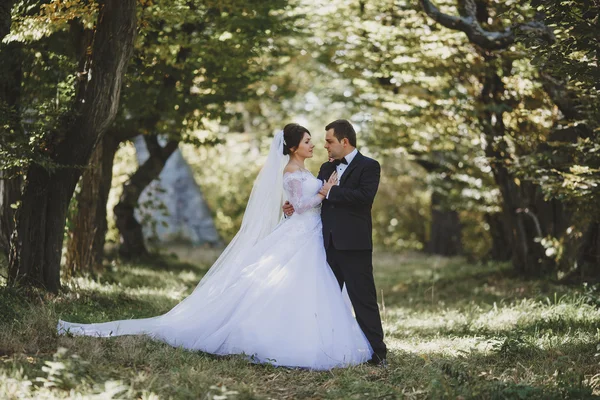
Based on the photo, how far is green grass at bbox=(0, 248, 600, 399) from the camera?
4957 millimetres

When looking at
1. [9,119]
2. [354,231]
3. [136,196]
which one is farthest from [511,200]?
[9,119]

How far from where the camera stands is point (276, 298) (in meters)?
6.33

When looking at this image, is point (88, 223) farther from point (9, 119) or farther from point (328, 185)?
point (328, 185)

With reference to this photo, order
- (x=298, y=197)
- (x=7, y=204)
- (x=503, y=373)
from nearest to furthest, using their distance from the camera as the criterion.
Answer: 1. (x=503, y=373)
2. (x=298, y=197)
3. (x=7, y=204)

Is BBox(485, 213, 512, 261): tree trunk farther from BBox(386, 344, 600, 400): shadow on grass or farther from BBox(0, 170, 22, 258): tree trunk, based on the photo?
BBox(0, 170, 22, 258): tree trunk

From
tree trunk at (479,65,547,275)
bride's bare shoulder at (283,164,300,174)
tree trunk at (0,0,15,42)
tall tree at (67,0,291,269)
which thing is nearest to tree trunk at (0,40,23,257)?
tree trunk at (0,0,15,42)

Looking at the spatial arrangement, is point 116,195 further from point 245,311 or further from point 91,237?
point 245,311

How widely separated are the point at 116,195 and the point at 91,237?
261 inches

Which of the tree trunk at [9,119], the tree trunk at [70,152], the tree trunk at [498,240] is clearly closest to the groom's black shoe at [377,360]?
the tree trunk at [70,152]

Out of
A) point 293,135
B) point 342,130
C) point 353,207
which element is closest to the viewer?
point 353,207

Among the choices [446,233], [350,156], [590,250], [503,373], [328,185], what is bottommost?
[503,373]

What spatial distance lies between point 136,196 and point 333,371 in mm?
8909

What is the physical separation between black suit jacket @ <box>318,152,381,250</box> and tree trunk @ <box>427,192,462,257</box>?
1472cm

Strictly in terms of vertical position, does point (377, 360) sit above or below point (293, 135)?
below
